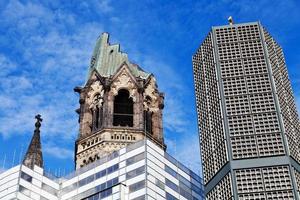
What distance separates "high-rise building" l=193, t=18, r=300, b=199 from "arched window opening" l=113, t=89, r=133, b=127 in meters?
16.0

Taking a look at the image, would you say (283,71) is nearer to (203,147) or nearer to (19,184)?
(203,147)

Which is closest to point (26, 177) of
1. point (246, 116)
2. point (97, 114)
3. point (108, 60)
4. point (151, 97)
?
point (97, 114)

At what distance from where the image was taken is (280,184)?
206ft

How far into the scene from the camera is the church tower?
86312mm

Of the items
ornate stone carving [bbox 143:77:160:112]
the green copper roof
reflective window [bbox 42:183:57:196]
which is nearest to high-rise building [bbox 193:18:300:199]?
ornate stone carving [bbox 143:77:160:112]

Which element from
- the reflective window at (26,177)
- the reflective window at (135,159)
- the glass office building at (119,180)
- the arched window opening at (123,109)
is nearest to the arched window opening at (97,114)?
the arched window opening at (123,109)

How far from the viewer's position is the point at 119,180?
69625mm

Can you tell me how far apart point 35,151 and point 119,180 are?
21.4 meters

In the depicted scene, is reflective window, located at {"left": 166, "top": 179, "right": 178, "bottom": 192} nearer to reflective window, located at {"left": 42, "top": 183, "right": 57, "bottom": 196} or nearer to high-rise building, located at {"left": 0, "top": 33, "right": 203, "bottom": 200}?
high-rise building, located at {"left": 0, "top": 33, "right": 203, "bottom": 200}

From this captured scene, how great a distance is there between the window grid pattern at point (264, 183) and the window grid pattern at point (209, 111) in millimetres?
2714

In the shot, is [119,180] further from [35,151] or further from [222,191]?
[35,151]

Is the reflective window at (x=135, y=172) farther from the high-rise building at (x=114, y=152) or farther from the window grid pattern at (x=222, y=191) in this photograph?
the window grid pattern at (x=222, y=191)

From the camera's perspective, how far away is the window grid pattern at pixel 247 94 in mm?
65688

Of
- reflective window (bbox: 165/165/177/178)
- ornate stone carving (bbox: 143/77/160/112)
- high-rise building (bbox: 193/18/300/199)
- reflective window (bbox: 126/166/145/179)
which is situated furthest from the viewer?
ornate stone carving (bbox: 143/77/160/112)
